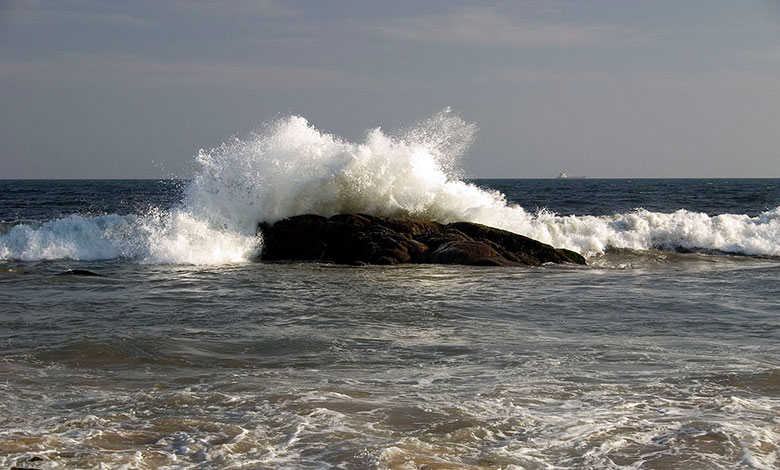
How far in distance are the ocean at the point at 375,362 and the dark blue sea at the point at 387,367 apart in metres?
0.02

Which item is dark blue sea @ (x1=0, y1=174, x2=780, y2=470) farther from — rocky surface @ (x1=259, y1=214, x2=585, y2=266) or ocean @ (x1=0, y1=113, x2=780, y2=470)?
rocky surface @ (x1=259, y1=214, x2=585, y2=266)

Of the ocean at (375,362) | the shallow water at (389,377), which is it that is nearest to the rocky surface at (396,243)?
the ocean at (375,362)

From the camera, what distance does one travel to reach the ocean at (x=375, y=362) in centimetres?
475

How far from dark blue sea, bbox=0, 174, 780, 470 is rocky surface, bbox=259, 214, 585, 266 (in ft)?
2.06

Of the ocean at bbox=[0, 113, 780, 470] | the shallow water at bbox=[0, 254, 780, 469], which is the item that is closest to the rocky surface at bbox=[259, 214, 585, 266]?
the ocean at bbox=[0, 113, 780, 470]

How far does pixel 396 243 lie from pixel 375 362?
8196 millimetres

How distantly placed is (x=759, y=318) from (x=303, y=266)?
7992 mm

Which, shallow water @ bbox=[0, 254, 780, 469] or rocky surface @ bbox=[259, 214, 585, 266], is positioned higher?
rocky surface @ bbox=[259, 214, 585, 266]

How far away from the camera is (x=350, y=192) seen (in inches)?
667

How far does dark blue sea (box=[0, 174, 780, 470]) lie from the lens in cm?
474

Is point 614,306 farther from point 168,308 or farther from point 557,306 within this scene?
point 168,308

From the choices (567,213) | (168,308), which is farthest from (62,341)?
(567,213)

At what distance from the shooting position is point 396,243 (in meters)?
15.1

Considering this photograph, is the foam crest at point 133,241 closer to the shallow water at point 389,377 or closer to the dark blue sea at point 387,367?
the dark blue sea at point 387,367
